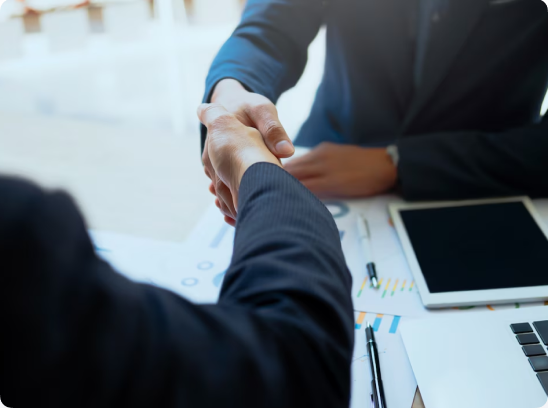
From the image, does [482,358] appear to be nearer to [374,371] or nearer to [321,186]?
[374,371]

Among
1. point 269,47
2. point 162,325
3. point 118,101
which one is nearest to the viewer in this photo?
point 162,325

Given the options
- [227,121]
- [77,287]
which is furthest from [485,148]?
[77,287]

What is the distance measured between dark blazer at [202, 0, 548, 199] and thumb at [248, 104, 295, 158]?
0.12 m

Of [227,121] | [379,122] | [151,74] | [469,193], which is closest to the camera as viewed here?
[227,121]

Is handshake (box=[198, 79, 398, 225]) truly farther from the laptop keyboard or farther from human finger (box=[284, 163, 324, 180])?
the laptop keyboard

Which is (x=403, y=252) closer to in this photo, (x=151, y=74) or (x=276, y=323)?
(x=276, y=323)

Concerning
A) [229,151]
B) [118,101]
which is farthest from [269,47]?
[118,101]

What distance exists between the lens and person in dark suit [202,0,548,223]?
0.70 metres

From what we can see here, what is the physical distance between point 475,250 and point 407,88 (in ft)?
1.34

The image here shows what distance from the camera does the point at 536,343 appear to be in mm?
452

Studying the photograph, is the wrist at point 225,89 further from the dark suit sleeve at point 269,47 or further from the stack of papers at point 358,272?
the stack of papers at point 358,272

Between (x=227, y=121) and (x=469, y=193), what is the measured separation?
36cm

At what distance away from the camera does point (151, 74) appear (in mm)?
2578

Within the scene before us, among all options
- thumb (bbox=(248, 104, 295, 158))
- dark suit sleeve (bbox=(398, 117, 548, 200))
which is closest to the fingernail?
thumb (bbox=(248, 104, 295, 158))
